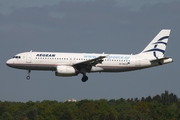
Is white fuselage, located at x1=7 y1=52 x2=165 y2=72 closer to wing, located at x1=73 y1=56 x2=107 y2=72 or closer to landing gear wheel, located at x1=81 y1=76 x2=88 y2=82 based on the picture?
wing, located at x1=73 y1=56 x2=107 y2=72

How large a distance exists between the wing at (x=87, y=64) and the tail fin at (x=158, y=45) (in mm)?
9394

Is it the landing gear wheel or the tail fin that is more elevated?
the tail fin

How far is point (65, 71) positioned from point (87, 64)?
3.34m

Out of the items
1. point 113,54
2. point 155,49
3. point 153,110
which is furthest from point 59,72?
point 153,110

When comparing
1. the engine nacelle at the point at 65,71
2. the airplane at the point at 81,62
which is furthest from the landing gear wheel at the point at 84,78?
the engine nacelle at the point at 65,71

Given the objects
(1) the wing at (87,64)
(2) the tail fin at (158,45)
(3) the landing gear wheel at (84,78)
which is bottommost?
(3) the landing gear wheel at (84,78)

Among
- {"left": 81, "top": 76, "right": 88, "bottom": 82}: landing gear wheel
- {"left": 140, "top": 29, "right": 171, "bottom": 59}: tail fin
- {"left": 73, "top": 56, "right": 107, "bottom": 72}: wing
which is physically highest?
{"left": 140, "top": 29, "right": 171, "bottom": 59}: tail fin

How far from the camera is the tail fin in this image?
90750 millimetres

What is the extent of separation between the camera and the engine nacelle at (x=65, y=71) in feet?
273

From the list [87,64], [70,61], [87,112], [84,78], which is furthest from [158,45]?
[87,112]

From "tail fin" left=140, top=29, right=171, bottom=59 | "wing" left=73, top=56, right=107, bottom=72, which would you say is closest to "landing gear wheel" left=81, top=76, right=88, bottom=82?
"wing" left=73, top=56, right=107, bottom=72

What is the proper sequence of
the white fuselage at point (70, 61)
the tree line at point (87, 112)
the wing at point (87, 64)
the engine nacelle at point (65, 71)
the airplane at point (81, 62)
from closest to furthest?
the wing at point (87, 64)
the engine nacelle at point (65, 71)
the airplane at point (81, 62)
the white fuselage at point (70, 61)
the tree line at point (87, 112)

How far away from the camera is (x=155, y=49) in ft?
300

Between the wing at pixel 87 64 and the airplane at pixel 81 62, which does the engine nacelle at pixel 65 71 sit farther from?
the wing at pixel 87 64
